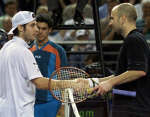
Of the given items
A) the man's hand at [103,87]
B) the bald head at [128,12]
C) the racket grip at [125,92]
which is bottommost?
the racket grip at [125,92]

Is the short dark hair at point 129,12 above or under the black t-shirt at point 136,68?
above

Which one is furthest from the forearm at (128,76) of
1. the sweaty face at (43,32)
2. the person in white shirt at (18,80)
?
the sweaty face at (43,32)

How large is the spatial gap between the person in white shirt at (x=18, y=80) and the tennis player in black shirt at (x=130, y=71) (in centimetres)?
82

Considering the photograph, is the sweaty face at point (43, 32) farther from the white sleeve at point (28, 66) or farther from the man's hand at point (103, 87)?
the white sleeve at point (28, 66)

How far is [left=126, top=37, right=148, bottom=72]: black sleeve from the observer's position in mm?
5090

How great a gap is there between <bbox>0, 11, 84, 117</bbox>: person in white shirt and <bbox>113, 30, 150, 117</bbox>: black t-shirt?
3.05ft

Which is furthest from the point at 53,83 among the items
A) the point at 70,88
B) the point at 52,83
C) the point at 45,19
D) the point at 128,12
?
the point at 45,19

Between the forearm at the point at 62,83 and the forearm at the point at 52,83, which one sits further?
the forearm at the point at 62,83

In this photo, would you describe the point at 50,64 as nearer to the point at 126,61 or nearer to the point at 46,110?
the point at 46,110

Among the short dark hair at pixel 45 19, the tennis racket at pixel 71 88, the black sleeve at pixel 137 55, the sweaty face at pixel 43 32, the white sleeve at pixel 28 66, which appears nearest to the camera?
the white sleeve at pixel 28 66

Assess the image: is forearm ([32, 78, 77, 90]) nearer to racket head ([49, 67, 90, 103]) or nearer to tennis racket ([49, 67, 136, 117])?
tennis racket ([49, 67, 136, 117])

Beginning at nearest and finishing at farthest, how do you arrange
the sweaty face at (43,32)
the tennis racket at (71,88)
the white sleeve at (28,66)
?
the white sleeve at (28,66) → the tennis racket at (71,88) → the sweaty face at (43,32)

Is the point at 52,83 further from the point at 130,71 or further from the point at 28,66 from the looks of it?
the point at 130,71

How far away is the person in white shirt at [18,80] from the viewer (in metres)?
4.86
